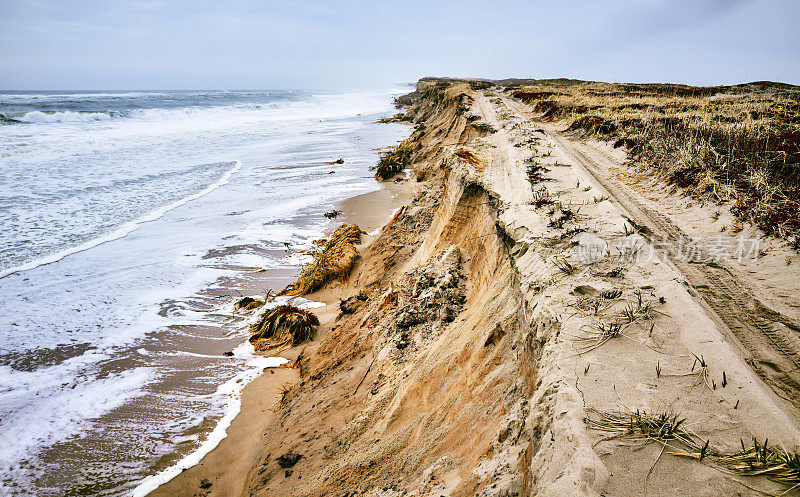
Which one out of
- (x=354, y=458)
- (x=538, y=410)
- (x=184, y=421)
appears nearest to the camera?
(x=538, y=410)

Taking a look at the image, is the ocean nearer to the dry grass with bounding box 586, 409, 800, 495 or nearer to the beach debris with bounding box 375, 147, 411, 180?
the beach debris with bounding box 375, 147, 411, 180

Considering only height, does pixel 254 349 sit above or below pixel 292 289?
below

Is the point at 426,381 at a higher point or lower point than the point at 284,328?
higher

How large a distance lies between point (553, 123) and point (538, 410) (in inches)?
723

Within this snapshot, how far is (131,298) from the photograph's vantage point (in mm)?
8164

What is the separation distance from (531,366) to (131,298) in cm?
855

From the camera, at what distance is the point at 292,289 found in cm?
858

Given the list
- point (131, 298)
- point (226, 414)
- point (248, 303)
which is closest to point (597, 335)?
point (226, 414)

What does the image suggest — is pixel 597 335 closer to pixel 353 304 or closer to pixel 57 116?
pixel 353 304

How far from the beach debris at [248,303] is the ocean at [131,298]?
24 centimetres

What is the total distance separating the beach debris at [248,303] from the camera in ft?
26.1

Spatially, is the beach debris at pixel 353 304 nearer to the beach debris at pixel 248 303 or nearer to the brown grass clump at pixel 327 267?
the brown grass clump at pixel 327 267

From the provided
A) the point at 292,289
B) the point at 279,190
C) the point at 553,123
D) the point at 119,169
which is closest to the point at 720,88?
the point at 553,123

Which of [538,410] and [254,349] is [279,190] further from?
[538,410]
